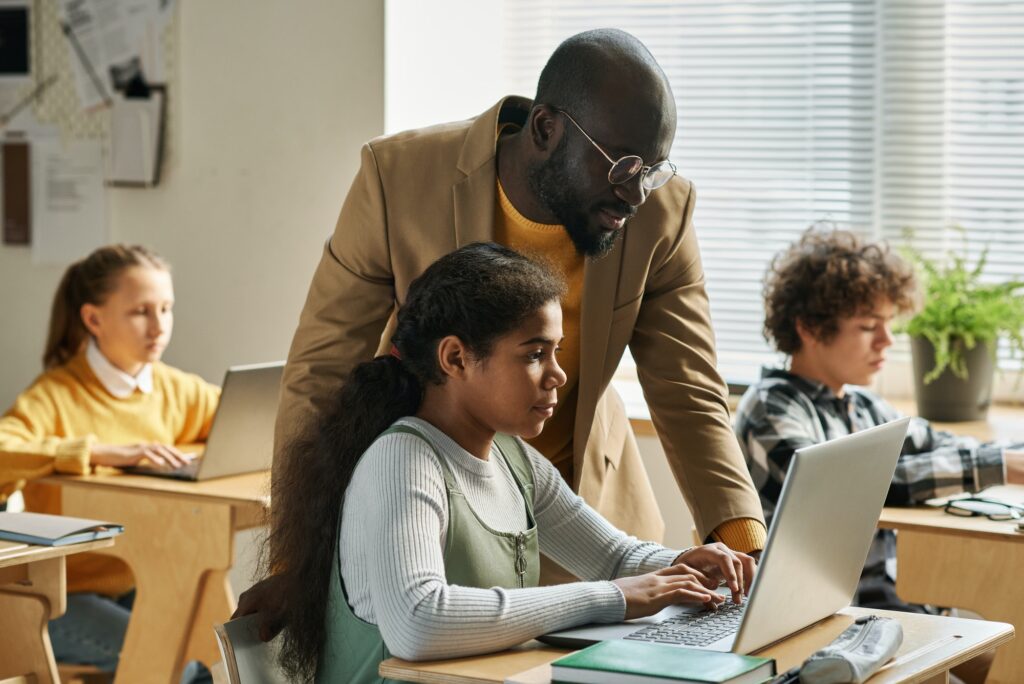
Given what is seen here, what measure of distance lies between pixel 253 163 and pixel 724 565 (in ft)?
8.07

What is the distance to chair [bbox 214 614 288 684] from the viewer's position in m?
1.61

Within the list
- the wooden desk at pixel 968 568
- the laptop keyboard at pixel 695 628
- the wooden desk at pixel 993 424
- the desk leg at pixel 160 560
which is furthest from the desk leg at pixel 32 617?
the wooden desk at pixel 993 424

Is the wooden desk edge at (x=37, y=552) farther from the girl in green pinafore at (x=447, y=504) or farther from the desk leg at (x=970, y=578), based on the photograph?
the desk leg at (x=970, y=578)

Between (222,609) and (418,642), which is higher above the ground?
(418,642)

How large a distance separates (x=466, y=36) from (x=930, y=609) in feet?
6.14

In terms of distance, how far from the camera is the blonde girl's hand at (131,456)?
9.89 ft

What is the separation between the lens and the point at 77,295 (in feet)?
11.1

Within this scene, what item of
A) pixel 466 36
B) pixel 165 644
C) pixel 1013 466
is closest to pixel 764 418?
pixel 1013 466

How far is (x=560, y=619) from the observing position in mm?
1542

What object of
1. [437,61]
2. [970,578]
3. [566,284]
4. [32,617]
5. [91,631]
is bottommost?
[91,631]

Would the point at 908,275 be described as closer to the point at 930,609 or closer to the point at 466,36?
the point at 930,609

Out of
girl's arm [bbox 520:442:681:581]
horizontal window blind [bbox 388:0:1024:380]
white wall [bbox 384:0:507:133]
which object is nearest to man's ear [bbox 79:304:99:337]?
white wall [bbox 384:0:507:133]

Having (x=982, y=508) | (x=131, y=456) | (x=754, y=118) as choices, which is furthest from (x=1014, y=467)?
(x=131, y=456)

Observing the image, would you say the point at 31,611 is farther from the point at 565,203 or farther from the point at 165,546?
the point at 565,203
